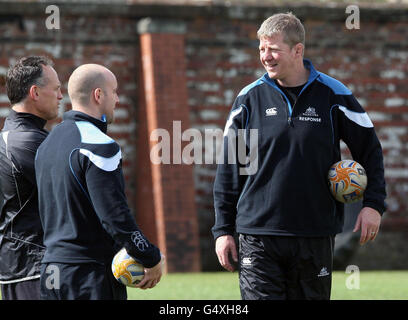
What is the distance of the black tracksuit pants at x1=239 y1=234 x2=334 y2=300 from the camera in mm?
5797

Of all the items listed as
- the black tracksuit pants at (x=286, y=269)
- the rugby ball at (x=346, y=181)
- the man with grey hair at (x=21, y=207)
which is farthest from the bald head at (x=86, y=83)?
the rugby ball at (x=346, y=181)

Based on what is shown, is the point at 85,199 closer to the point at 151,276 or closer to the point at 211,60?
the point at 151,276

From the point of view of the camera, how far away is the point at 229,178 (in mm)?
6094

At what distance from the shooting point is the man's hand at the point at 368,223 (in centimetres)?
578

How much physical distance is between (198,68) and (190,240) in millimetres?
3206

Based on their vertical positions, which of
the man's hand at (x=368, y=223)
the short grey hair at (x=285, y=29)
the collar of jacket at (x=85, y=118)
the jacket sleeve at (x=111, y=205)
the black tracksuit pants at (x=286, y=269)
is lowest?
the black tracksuit pants at (x=286, y=269)

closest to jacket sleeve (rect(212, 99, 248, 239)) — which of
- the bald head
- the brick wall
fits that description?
the bald head

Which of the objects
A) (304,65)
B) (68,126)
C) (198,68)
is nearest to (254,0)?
(198,68)

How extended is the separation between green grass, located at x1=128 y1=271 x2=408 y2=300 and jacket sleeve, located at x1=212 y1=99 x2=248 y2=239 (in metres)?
4.70

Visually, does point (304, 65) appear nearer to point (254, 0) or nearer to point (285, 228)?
point (285, 228)

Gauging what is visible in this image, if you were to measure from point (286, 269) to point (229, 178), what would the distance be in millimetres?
783

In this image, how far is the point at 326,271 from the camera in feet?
19.3

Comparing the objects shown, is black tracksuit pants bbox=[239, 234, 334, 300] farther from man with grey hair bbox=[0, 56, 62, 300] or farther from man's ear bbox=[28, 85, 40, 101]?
man's ear bbox=[28, 85, 40, 101]

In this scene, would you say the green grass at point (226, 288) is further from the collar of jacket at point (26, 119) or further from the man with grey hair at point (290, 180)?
the collar of jacket at point (26, 119)
